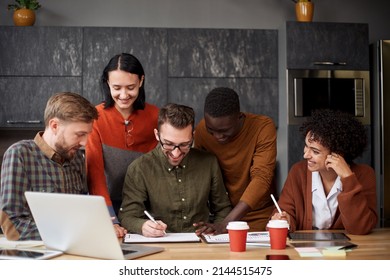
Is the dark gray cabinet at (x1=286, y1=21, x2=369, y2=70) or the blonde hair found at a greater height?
the dark gray cabinet at (x1=286, y1=21, x2=369, y2=70)

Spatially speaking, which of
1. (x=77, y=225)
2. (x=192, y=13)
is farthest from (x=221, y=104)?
(x=192, y=13)

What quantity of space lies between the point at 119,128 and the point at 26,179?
A: 537 millimetres

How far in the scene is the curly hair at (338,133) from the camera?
2.11 m

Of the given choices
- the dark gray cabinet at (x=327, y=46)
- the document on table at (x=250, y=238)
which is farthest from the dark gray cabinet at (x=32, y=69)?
the document on table at (x=250, y=238)

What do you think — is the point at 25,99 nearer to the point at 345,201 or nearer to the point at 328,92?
the point at 328,92

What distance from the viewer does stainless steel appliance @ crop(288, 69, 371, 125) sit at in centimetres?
362

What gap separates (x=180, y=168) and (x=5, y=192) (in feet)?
2.23

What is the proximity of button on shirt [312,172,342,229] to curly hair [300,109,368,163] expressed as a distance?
0.13 meters

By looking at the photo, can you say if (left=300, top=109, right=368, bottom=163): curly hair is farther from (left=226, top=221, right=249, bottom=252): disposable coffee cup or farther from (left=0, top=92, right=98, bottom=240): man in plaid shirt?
(left=0, top=92, right=98, bottom=240): man in plaid shirt

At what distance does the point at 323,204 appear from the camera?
2.11m

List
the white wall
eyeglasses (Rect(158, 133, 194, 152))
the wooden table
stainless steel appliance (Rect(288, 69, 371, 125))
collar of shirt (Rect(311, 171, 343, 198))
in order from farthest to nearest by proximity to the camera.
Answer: the white wall
stainless steel appliance (Rect(288, 69, 371, 125))
collar of shirt (Rect(311, 171, 343, 198))
eyeglasses (Rect(158, 133, 194, 152))
the wooden table

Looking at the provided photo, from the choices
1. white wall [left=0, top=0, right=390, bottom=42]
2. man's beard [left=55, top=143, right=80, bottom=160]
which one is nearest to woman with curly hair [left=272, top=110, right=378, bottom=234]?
man's beard [left=55, top=143, right=80, bottom=160]

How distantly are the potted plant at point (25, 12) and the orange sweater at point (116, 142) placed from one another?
174 cm
